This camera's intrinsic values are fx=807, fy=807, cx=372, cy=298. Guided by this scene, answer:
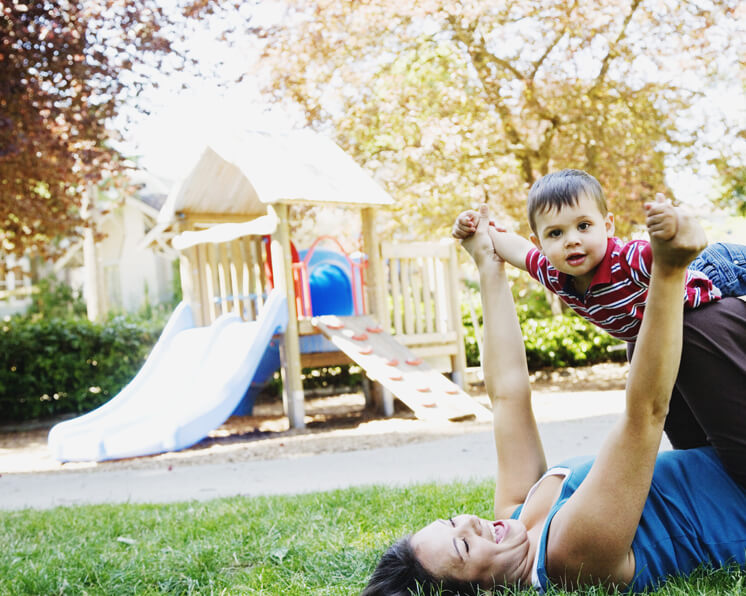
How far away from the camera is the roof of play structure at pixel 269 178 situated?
28.0ft

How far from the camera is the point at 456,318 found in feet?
33.6

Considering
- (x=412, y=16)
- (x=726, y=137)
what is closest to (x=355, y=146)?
(x=412, y=16)

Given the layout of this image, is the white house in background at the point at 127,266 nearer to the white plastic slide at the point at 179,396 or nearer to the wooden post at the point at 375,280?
the white plastic slide at the point at 179,396

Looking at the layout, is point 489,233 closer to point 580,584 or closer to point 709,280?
point 709,280

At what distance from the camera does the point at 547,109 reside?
1145cm

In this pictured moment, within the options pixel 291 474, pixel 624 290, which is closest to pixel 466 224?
pixel 624 290

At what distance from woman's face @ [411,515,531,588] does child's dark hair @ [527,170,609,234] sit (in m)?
0.94

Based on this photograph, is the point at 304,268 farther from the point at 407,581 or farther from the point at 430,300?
the point at 407,581

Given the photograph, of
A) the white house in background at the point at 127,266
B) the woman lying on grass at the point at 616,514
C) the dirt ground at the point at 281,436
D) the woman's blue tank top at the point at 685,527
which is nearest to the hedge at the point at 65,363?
the dirt ground at the point at 281,436

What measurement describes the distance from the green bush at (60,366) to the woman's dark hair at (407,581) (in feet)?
28.8

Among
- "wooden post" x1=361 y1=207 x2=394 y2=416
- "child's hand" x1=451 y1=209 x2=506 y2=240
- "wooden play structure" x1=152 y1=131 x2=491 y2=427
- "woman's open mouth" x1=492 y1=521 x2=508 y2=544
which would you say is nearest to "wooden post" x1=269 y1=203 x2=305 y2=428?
"wooden play structure" x1=152 y1=131 x2=491 y2=427

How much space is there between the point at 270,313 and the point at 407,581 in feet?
20.3

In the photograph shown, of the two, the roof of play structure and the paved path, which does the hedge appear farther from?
the paved path

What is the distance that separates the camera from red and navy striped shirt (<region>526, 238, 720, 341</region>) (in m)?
2.20
